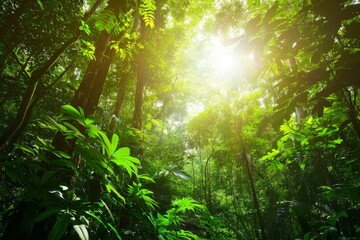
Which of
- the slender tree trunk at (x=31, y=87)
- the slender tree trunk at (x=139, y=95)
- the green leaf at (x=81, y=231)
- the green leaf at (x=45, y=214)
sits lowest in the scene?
the green leaf at (x=81, y=231)

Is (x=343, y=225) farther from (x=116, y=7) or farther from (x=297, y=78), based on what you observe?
(x=116, y=7)

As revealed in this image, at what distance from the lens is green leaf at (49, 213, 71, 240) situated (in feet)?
2.82

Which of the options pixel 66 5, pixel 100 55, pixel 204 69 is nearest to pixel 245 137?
pixel 100 55

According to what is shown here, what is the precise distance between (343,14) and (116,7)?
150 cm

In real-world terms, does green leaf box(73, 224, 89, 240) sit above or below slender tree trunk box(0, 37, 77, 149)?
below

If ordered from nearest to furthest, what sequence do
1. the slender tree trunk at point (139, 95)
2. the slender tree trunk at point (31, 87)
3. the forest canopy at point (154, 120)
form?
the forest canopy at point (154, 120), the slender tree trunk at point (31, 87), the slender tree trunk at point (139, 95)

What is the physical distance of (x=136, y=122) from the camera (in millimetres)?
4793

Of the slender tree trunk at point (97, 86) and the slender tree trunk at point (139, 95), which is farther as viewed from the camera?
the slender tree trunk at point (139, 95)

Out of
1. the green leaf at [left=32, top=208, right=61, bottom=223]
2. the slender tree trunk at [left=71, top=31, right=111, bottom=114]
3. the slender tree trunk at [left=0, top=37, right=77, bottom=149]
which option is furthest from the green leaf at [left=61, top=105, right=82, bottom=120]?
the slender tree trunk at [left=0, top=37, right=77, bottom=149]

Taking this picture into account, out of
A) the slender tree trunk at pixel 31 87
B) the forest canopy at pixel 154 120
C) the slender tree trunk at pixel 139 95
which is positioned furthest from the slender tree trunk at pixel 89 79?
the slender tree trunk at pixel 139 95

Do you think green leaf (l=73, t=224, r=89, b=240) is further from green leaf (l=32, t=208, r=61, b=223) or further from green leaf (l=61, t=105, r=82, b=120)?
green leaf (l=61, t=105, r=82, b=120)

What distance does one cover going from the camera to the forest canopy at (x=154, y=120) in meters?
1.18

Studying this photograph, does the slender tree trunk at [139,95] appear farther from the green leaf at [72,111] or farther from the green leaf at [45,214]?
the green leaf at [45,214]

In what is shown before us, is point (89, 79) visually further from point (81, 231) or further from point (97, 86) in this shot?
point (81, 231)
